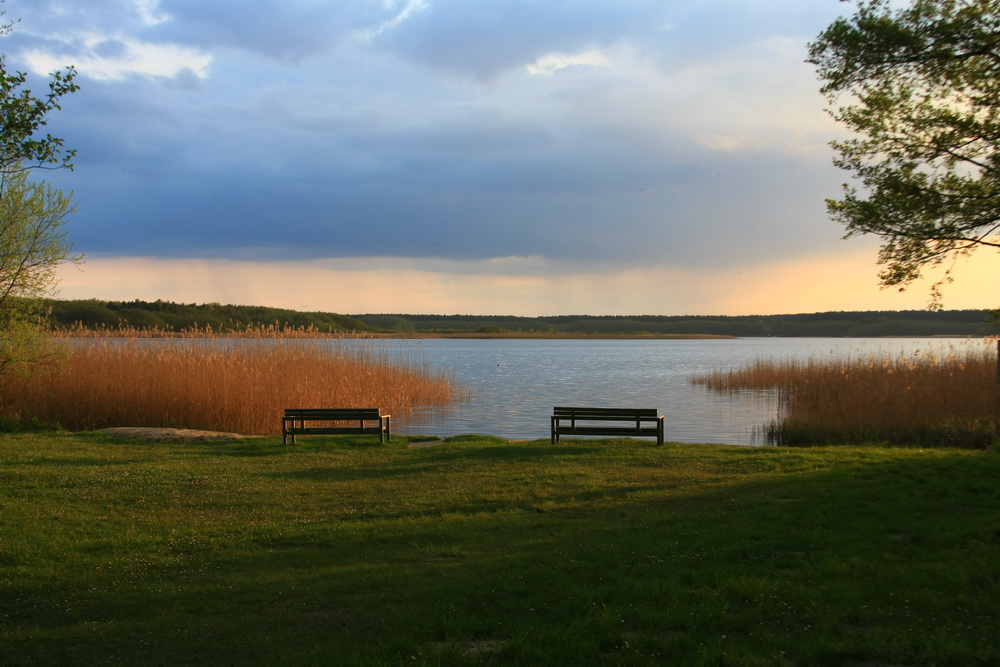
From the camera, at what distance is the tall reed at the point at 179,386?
18438 millimetres

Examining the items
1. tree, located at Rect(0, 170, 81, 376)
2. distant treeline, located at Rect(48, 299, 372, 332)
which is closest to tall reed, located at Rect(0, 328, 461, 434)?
tree, located at Rect(0, 170, 81, 376)

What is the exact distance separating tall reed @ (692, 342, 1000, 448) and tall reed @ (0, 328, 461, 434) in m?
12.0

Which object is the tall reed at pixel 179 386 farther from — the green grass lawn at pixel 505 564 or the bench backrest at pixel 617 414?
the bench backrest at pixel 617 414

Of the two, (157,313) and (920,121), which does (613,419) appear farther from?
(157,313)

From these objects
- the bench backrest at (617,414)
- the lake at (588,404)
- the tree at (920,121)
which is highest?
the tree at (920,121)

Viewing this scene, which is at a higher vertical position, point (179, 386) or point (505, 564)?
point (179, 386)

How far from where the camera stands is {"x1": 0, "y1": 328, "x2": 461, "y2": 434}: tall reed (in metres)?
18.4

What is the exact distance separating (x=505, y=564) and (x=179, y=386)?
1436cm

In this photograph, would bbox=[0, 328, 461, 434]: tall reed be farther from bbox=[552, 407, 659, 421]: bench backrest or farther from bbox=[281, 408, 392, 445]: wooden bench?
bbox=[552, 407, 659, 421]: bench backrest

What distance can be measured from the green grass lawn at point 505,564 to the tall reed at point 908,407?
4.19 metres

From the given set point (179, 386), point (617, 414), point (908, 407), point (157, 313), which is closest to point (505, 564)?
point (617, 414)

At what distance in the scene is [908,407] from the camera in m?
17.3

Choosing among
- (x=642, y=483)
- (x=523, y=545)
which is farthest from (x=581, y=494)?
(x=523, y=545)

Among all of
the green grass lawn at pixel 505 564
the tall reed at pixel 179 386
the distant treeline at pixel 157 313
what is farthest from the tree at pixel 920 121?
the distant treeline at pixel 157 313
